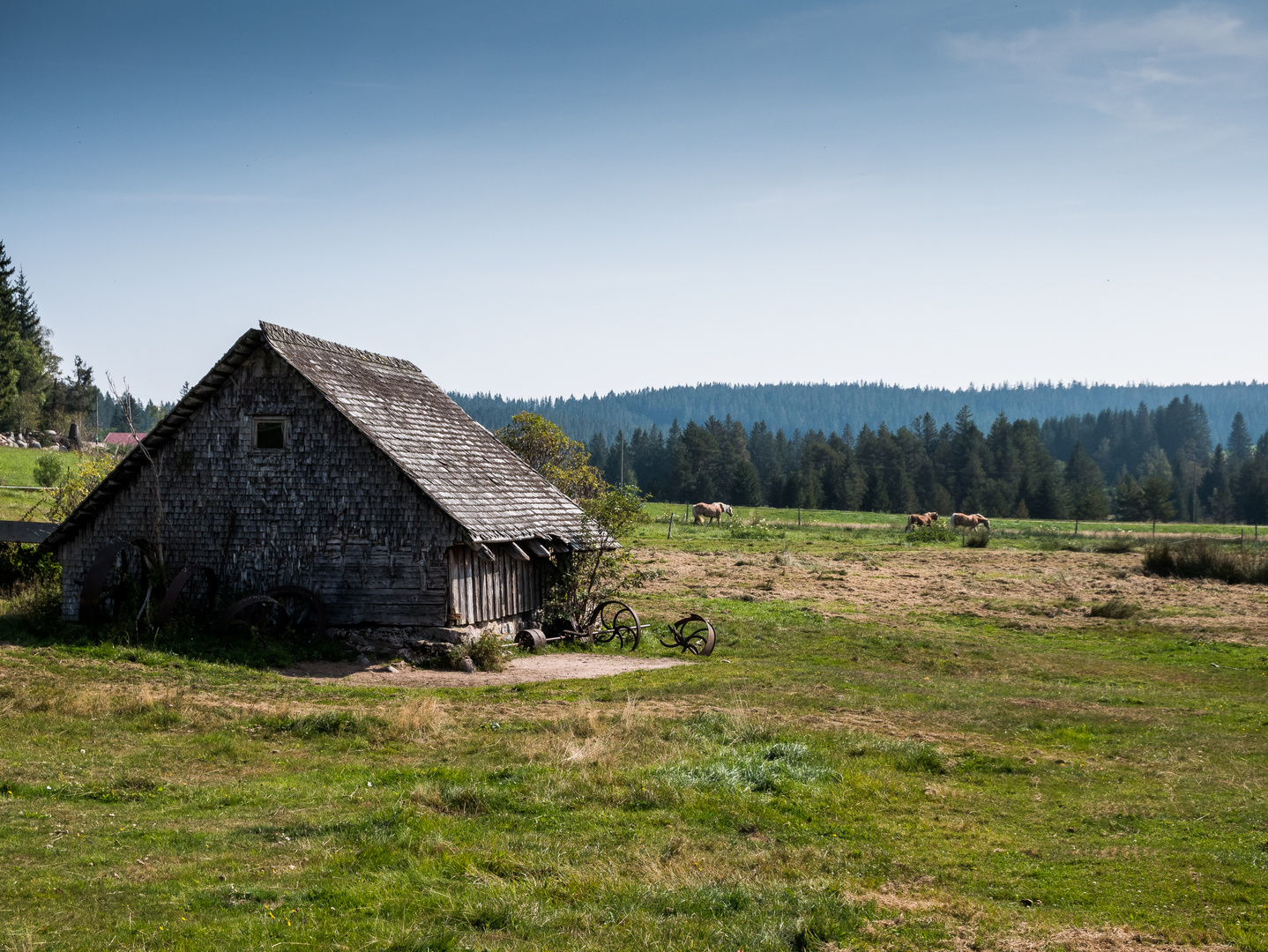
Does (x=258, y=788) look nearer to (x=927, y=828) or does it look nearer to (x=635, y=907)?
(x=635, y=907)

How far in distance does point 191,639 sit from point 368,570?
144 inches

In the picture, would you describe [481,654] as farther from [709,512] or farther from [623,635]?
[709,512]

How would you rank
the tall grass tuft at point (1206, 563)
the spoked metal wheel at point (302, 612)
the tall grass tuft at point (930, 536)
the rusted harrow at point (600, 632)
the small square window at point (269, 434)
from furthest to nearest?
the tall grass tuft at point (930, 536) < the tall grass tuft at point (1206, 563) < the rusted harrow at point (600, 632) < the small square window at point (269, 434) < the spoked metal wheel at point (302, 612)

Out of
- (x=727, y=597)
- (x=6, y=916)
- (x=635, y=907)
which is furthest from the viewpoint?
(x=727, y=597)

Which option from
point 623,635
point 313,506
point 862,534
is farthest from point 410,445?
point 862,534

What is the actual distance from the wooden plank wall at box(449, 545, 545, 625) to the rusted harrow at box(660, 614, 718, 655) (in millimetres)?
3458

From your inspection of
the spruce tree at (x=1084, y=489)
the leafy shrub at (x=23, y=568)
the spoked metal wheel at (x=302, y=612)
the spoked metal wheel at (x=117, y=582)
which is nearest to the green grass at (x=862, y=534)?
the spruce tree at (x=1084, y=489)

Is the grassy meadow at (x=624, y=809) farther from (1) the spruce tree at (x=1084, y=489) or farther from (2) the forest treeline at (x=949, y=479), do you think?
(1) the spruce tree at (x=1084, y=489)

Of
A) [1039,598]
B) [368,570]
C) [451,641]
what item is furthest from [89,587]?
[1039,598]

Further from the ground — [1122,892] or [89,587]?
[89,587]

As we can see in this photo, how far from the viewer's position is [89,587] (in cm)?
2061

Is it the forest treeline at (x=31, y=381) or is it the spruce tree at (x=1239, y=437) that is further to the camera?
the spruce tree at (x=1239, y=437)

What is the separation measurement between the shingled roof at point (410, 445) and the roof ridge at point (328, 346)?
0.10ft

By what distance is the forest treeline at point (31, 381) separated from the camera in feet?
204
